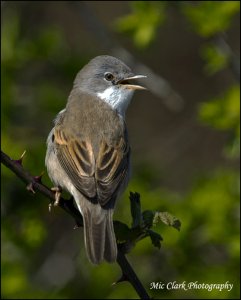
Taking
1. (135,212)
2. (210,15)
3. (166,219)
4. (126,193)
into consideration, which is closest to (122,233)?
(135,212)

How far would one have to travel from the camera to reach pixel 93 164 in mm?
5645

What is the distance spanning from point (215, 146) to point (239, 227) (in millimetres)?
4895

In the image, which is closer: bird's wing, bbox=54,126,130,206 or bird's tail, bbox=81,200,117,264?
bird's tail, bbox=81,200,117,264

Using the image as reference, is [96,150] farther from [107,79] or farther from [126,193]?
[126,193]

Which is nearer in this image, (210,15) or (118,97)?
(118,97)

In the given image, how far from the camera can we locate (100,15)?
43.8ft

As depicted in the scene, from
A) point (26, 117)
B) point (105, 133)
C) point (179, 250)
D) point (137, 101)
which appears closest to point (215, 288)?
point (179, 250)

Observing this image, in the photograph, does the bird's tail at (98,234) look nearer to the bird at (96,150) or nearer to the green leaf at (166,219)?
the bird at (96,150)

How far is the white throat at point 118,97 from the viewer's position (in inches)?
257

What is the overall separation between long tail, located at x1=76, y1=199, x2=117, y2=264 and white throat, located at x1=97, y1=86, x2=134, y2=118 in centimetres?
132

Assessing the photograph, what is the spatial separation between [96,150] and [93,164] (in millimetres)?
172

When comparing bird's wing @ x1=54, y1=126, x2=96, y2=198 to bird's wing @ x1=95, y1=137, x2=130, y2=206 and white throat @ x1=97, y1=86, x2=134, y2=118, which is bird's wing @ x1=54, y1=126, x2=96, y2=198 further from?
white throat @ x1=97, y1=86, x2=134, y2=118

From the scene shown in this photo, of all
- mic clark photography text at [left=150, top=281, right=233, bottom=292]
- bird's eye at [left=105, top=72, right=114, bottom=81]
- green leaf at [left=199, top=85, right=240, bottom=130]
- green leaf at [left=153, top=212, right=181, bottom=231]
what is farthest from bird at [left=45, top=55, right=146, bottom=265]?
mic clark photography text at [left=150, top=281, right=233, bottom=292]

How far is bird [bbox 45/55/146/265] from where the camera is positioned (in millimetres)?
5105
